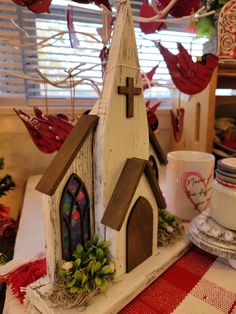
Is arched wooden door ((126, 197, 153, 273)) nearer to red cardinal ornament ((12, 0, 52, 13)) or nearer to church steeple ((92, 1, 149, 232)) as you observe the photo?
church steeple ((92, 1, 149, 232))

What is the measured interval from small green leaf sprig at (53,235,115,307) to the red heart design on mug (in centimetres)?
28

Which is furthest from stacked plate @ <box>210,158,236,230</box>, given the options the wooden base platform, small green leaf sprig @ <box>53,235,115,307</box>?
small green leaf sprig @ <box>53,235,115,307</box>

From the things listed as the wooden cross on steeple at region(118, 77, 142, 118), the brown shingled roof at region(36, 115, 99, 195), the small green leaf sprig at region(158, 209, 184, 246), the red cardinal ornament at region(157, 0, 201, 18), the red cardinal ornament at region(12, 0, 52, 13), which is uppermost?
the red cardinal ornament at region(157, 0, 201, 18)

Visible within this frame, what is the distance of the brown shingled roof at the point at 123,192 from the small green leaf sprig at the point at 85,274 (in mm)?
55

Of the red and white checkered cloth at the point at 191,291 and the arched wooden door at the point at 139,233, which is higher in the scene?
the arched wooden door at the point at 139,233

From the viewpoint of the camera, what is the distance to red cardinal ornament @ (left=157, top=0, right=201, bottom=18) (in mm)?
596

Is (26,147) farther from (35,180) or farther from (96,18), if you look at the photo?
(96,18)

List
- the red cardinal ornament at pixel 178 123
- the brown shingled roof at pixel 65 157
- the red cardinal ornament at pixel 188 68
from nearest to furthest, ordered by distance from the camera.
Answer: the brown shingled roof at pixel 65 157
the red cardinal ornament at pixel 188 68
the red cardinal ornament at pixel 178 123

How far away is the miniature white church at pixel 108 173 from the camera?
0.36 metres

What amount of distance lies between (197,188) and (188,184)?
0.02 meters

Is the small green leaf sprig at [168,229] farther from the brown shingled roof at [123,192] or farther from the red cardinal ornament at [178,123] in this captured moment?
the red cardinal ornament at [178,123]

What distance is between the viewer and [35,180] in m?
0.95

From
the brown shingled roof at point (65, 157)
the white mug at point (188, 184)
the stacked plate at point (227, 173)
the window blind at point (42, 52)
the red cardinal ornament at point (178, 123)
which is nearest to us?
the brown shingled roof at point (65, 157)

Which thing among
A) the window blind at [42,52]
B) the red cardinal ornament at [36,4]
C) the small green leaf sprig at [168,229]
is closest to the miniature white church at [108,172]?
the small green leaf sprig at [168,229]
